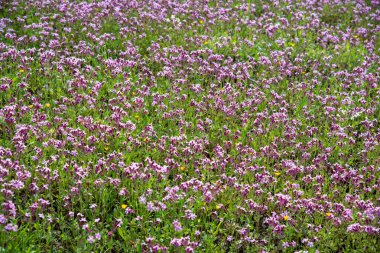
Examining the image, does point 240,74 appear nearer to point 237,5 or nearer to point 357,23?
point 237,5

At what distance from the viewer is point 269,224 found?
6305 millimetres

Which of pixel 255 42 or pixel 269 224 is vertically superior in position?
pixel 255 42

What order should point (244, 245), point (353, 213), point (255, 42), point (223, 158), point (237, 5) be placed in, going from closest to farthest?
point (244, 245) → point (353, 213) → point (223, 158) → point (255, 42) → point (237, 5)

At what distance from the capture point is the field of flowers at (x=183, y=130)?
6188 millimetres

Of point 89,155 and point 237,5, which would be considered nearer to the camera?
point 89,155

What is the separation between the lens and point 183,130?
793 centimetres

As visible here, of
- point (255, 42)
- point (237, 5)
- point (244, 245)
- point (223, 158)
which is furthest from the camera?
point (237, 5)

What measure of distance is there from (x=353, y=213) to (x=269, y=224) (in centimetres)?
121

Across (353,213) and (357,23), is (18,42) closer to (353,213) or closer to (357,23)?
(353,213)

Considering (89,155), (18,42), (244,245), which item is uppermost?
(18,42)

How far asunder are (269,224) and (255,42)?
606 cm

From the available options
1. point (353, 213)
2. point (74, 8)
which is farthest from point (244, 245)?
point (74, 8)

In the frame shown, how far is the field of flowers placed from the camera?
244 inches

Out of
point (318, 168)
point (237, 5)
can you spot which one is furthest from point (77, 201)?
point (237, 5)
